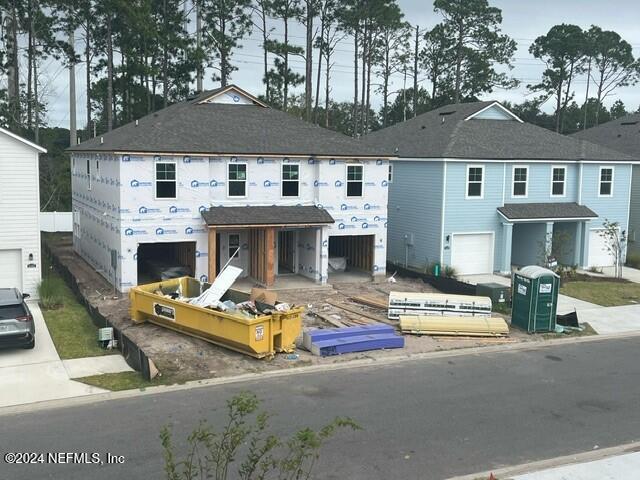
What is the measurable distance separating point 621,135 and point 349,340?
30611mm

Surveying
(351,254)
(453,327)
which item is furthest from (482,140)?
(453,327)

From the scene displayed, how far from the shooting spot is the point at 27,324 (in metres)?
16.7

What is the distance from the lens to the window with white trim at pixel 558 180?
1287 inches

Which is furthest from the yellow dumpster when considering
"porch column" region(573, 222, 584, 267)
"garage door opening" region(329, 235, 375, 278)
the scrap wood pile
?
"porch column" region(573, 222, 584, 267)

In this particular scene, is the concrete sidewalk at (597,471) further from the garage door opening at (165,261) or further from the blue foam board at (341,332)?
the garage door opening at (165,261)

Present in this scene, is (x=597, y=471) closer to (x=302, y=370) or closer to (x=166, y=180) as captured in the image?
(x=302, y=370)

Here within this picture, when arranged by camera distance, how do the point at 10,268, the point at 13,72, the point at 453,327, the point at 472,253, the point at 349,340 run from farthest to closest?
the point at 13,72
the point at 472,253
the point at 10,268
the point at 453,327
the point at 349,340

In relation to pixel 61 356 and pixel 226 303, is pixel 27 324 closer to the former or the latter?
pixel 61 356

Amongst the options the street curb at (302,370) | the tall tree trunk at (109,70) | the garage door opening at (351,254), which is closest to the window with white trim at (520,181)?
the garage door opening at (351,254)

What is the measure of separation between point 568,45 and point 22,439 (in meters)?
70.1

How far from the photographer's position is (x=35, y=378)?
50.0 feet

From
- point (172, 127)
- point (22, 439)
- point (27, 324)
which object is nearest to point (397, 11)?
point (172, 127)

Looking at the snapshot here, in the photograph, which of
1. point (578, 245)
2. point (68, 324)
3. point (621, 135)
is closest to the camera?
point (68, 324)

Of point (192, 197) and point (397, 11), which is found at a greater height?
point (397, 11)
